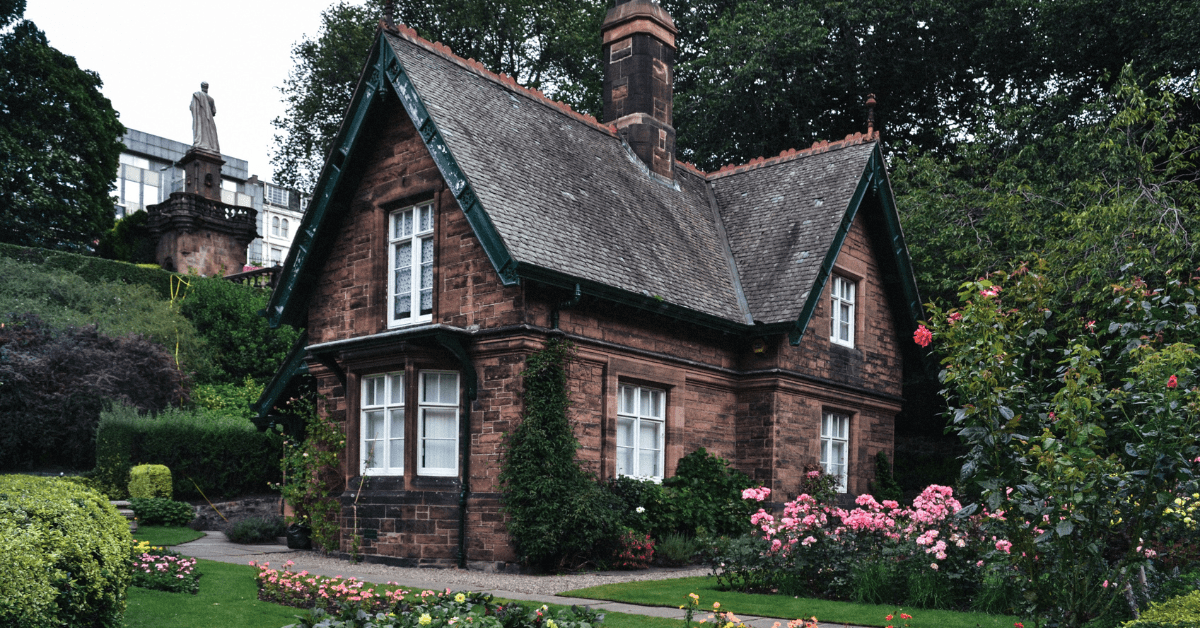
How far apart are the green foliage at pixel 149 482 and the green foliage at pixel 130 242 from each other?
19.0 metres

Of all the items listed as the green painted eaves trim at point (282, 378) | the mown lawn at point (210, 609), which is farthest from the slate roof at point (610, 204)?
the mown lawn at point (210, 609)

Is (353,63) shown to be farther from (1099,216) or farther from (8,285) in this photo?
(1099,216)

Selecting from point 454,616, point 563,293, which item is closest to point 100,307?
point 563,293

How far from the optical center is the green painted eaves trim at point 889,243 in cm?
1614

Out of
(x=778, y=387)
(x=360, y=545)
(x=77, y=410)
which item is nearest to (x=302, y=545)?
(x=360, y=545)

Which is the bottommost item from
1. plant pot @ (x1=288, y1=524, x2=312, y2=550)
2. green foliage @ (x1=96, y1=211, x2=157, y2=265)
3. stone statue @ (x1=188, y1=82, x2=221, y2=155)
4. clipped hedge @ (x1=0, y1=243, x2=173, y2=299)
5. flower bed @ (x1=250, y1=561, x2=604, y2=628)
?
plant pot @ (x1=288, y1=524, x2=312, y2=550)

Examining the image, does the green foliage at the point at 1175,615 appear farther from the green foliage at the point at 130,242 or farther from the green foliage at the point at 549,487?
the green foliage at the point at 130,242

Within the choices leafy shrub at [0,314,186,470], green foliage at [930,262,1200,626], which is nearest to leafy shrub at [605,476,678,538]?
green foliage at [930,262,1200,626]

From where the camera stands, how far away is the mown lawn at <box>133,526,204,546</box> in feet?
52.0

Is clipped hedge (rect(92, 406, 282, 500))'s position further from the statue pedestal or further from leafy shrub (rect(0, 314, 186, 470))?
the statue pedestal

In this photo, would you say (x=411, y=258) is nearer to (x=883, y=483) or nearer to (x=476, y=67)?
(x=476, y=67)

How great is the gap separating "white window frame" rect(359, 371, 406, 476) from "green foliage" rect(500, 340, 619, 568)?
7.17 feet

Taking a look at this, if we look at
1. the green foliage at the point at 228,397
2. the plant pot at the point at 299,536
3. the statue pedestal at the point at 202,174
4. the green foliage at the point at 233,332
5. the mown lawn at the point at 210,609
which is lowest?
the plant pot at the point at 299,536

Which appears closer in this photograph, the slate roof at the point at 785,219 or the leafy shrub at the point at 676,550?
the leafy shrub at the point at 676,550
